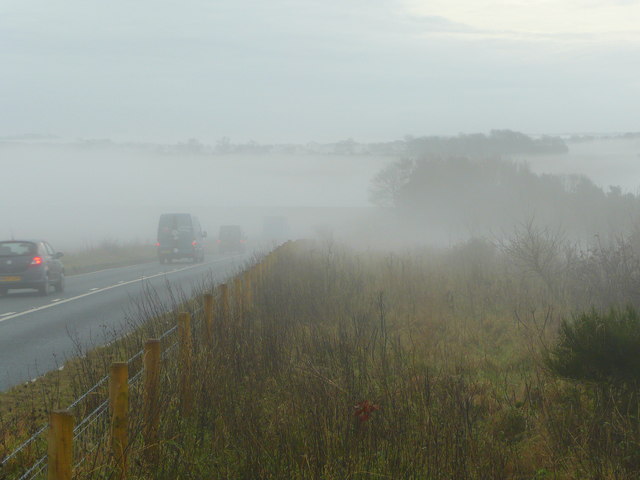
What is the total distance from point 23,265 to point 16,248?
550 millimetres

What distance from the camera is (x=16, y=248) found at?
23.1 metres

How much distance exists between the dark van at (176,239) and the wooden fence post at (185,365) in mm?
33984

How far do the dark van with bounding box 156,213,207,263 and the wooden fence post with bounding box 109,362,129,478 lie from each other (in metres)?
36.2

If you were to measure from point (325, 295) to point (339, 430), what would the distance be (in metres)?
9.99

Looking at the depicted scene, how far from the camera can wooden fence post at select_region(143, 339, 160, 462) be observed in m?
5.68

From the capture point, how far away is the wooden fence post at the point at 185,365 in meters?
7.01

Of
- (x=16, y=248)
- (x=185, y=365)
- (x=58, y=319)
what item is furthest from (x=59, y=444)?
(x=16, y=248)

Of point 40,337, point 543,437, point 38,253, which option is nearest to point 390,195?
point 38,253

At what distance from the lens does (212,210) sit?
192625 millimetres

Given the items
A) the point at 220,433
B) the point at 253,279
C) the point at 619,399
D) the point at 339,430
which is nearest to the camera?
the point at 339,430

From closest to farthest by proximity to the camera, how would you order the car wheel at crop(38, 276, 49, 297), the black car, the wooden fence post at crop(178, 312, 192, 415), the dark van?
the wooden fence post at crop(178, 312, 192, 415) < the black car < the car wheel at crop(38, 276, 49, 297) < the dark van

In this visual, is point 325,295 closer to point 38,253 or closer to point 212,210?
point 38,253

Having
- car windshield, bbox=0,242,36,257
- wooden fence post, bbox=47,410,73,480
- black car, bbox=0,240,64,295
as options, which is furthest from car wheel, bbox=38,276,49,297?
wooden fence post, bbox=47,410,73,480

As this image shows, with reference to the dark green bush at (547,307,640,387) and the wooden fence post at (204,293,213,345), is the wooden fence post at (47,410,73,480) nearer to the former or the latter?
the wooden fence post at (204,293,213,345)
